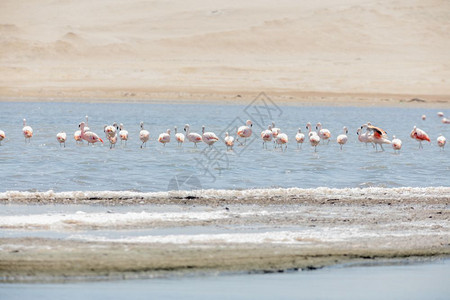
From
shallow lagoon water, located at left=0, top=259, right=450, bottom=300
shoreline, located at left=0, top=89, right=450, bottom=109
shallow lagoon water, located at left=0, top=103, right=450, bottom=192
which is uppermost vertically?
shallow lagoon water, located at left=0, top=259, right=450, bottom=300

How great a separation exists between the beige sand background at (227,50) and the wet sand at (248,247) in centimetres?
3391

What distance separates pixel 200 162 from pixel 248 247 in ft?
32.1

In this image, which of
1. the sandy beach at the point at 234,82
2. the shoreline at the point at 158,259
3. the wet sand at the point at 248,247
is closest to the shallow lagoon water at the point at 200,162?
the sandy beach at the point at 234,82

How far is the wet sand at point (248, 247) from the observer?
7.67 meters

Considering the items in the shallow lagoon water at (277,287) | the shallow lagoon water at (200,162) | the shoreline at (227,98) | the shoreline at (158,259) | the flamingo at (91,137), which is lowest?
the shoreline at (227,98)

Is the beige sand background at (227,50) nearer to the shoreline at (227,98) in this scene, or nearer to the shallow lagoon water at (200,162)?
the shoreline at (227,98)

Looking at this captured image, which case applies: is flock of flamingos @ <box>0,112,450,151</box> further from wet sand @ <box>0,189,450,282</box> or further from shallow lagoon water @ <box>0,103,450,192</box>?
wet sand @ <box>0,189,450,282</box>

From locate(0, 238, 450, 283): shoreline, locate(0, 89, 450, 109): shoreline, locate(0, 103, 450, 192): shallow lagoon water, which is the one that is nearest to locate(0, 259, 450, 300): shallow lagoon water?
locate(0, 238, 450, 283): shoreline

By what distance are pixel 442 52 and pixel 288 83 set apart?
84.0 feet

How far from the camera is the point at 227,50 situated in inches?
2832

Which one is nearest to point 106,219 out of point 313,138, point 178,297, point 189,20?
point 178,297

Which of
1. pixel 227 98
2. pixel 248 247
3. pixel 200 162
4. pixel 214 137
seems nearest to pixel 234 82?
pixel 227 98

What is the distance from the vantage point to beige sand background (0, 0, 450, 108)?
158 ft

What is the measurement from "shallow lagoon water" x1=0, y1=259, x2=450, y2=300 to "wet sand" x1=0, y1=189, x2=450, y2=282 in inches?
6.3
